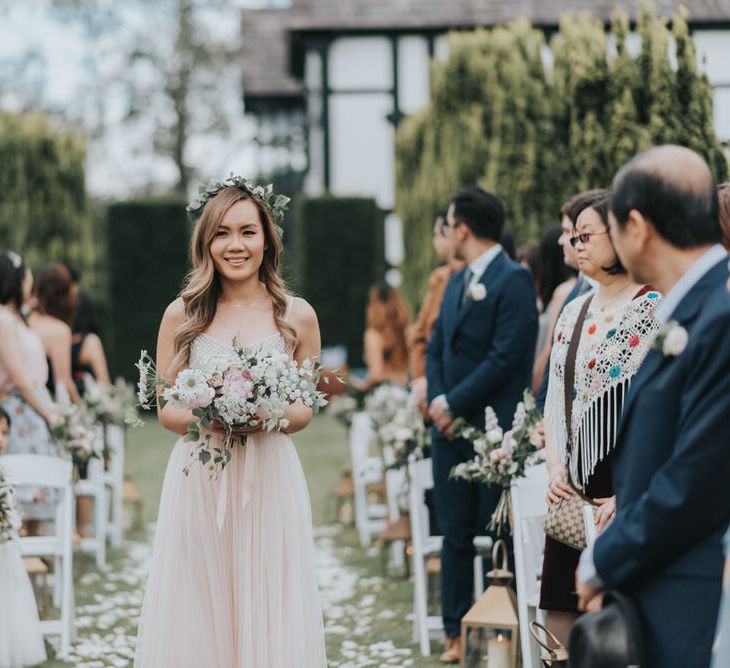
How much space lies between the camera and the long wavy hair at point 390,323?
12352 millimetres

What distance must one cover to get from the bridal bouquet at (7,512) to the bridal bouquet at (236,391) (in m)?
1.83

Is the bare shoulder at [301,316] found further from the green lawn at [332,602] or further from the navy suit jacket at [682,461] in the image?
the green lawn at [332,602]

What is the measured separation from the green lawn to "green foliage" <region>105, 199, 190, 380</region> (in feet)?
31.7

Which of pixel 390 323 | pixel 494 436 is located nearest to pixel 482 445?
pixel 494 436

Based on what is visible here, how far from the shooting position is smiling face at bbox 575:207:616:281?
4.65m

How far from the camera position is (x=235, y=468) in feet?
15.5

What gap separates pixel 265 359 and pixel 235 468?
20.7 inches

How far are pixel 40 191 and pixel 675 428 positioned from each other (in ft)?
68.0

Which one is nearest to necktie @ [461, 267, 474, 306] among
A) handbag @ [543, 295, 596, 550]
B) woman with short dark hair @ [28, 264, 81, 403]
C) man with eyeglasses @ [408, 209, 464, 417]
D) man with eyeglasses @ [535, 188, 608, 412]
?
man with eyeglasses @ [408, 209, 464, 417]

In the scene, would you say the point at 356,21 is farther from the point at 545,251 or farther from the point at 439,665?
the point at 439,665

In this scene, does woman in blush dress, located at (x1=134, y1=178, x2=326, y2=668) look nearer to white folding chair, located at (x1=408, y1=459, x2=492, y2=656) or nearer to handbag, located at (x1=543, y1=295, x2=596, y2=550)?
handbag, located at (x1=543, y1=295, x2=596, y2=550)

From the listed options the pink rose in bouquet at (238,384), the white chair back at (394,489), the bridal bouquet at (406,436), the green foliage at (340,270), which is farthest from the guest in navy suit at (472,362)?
the green foliage at (340,270)

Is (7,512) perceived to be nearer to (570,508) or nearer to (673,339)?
(570,508)

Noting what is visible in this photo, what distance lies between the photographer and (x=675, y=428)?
9.61 feet
